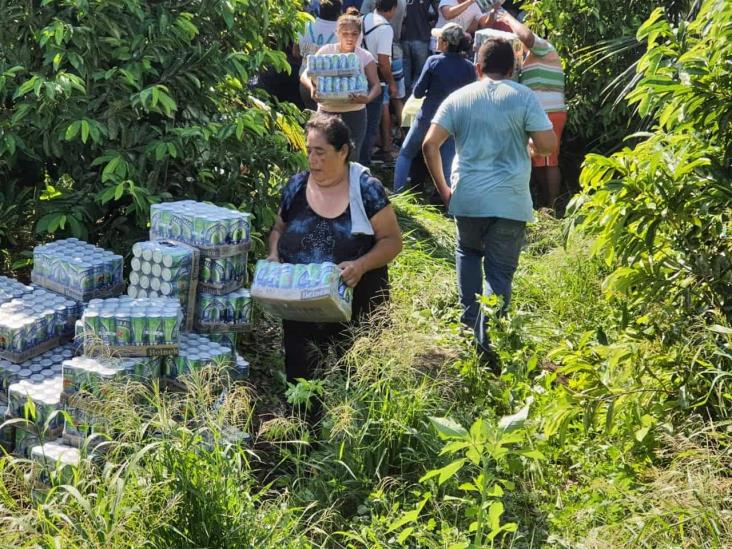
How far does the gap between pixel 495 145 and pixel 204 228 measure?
161 centimetres

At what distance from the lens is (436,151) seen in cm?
550

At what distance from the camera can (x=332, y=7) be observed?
887cm

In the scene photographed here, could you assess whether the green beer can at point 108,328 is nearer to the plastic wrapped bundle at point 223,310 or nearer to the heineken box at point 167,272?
the heineken box at point 167,272

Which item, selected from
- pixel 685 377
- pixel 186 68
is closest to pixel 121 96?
pixel 186 68

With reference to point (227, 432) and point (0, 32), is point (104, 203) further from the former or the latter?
point (227, 432)

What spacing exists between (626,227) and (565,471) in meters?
1.15

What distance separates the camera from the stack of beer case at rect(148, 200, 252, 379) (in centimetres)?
475

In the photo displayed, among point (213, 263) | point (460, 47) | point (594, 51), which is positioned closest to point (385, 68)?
point (460, 47)

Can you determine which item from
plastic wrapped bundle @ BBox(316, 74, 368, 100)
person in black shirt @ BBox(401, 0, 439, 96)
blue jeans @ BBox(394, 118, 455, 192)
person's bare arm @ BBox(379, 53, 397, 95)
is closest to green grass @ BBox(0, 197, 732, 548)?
A: plastic wrapped bundle @ BBox(316, 74, 368, 100)

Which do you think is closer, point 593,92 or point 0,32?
point 0,32

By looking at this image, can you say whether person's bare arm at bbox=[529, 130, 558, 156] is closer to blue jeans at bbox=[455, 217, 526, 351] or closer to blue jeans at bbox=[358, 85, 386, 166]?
blue jeans at bbox=[455, 217, 526, 351]

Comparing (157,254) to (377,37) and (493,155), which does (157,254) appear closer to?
(493,155)

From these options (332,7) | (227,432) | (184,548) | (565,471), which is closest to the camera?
(184,548)

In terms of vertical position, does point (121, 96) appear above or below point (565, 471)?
above
